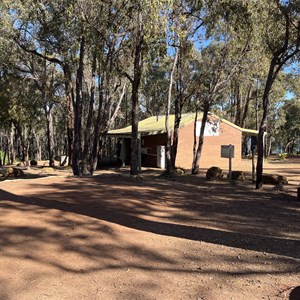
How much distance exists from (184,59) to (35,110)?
54.8 ft

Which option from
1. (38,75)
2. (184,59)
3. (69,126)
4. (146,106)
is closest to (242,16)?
(184,59)

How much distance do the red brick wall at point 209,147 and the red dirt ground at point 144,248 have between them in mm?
20526

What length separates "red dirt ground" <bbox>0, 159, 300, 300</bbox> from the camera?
4.20m

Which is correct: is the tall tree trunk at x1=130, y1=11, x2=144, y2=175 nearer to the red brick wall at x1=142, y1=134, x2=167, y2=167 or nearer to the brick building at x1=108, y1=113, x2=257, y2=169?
the brick building at x1=108, y1=113, x2=257, y2=169

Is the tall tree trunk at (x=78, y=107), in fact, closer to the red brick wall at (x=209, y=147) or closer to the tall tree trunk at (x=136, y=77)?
the tall tree trunk at (x=136, y=77)

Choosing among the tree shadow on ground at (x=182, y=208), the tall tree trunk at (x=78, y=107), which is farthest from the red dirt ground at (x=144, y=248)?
the tall tree trunk at (x=78, y=107)

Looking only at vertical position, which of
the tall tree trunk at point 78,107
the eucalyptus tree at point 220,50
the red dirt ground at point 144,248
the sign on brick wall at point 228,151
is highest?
the eucalyptus tree at point 220,50

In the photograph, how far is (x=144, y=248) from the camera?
5.52 meters

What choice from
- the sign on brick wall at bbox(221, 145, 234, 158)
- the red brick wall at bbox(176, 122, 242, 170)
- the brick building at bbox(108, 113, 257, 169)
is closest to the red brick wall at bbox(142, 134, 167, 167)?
the brick building at bbox(108, 113, 257, 169)

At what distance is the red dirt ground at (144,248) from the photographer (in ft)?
13.8

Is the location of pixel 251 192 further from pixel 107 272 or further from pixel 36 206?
pixel 107 272

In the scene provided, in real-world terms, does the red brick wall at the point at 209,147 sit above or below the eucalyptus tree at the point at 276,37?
below

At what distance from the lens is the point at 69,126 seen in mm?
26672

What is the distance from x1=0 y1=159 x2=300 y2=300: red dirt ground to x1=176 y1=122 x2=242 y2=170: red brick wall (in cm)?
2053
